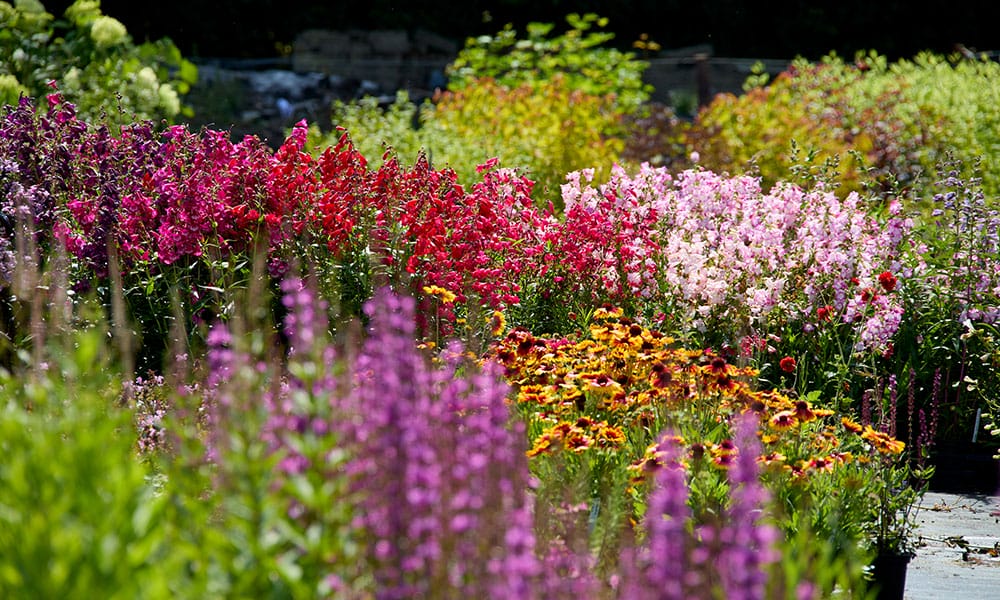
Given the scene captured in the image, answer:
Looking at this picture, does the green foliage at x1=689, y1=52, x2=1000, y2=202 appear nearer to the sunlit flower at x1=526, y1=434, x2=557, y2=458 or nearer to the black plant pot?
the black plant pot

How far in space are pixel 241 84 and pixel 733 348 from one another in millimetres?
10947

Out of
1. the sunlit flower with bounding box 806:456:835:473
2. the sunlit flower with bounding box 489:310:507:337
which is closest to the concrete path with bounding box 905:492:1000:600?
the sunlit flower with bounding box 806:456:835:473

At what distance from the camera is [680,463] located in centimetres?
345

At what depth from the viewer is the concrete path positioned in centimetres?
398

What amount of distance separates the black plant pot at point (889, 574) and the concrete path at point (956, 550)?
0.21 m

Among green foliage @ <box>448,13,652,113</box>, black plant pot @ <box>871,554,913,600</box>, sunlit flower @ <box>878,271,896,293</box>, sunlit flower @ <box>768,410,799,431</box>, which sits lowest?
black plant pot @ <box>871,554,913,600</box>

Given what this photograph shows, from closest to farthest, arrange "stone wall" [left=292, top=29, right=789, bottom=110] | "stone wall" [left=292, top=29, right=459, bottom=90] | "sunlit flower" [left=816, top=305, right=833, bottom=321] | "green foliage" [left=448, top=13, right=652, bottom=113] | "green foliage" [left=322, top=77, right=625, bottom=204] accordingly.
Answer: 1. "sunlit flower" [left=816, top=305, right=833, bottom=321]
2. "green foliage" [left=322, top=77, right=625, bottom=204]
3. "green foliage" [left=448, top=13, right=652, bottom=113]
4. "stone wall" [left=292, top=29, right=789, bottom=110]
5. "stone wall" [left=292, top=29, right=459, bottom=90]

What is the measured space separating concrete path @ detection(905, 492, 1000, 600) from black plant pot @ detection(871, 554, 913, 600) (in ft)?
0.68

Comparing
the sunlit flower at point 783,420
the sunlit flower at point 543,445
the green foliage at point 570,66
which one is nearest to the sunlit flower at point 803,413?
the sunlit flower at point 783,420

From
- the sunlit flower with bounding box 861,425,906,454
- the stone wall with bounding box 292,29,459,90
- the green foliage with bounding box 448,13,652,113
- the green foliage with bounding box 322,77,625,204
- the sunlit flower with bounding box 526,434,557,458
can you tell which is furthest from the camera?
the stone wall with bounding box 292,29,459,90

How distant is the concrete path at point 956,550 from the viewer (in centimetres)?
398

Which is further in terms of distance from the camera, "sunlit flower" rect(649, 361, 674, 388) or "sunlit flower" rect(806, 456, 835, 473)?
"sunlit flower" rect(649, 361, 674, 388)

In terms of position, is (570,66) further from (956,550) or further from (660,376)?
(660,376)

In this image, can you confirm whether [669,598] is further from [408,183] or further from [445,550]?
[408,183]
